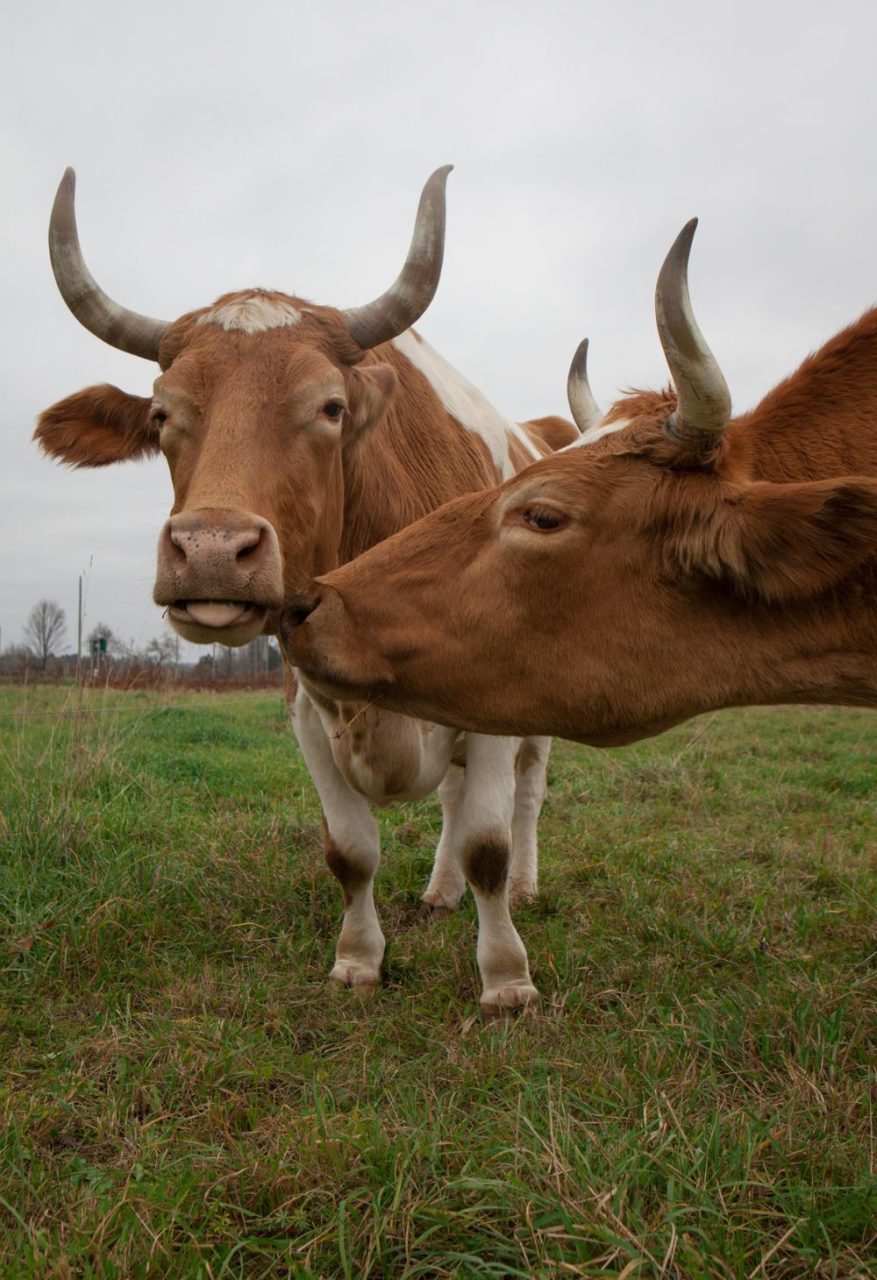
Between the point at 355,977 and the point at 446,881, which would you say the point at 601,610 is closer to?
the point at 355,977

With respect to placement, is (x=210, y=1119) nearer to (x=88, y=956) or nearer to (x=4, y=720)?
(x=88, y=956)

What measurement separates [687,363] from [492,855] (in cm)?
203

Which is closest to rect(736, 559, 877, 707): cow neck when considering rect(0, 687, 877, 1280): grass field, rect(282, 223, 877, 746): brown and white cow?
rect(282, 223, 877, 746): brown and white cow

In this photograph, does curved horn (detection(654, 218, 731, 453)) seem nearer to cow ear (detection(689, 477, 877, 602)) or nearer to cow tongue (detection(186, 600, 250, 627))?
cow ear (detection(689, 477, 877, 602))

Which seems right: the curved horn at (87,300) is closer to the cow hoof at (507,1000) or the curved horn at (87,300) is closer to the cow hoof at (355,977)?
the cow hoof at (355,977)

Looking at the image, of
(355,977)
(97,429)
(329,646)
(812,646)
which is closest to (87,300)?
(97,429)

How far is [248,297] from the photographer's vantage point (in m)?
3.50

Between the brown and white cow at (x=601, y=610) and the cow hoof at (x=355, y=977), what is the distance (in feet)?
4.51

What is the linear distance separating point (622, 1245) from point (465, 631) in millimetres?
1423

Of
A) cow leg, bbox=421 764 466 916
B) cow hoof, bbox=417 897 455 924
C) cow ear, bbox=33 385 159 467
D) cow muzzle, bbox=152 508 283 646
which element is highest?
cow ear, bbox=33 385 159 467

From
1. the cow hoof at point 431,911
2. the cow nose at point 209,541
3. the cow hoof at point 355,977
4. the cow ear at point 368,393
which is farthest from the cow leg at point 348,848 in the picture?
the cow nose at point 209,541

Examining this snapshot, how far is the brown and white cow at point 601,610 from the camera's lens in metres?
2.59

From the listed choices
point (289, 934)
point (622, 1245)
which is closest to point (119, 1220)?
point (622, 1245)

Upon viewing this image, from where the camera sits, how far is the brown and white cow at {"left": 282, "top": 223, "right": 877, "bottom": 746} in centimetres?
259
